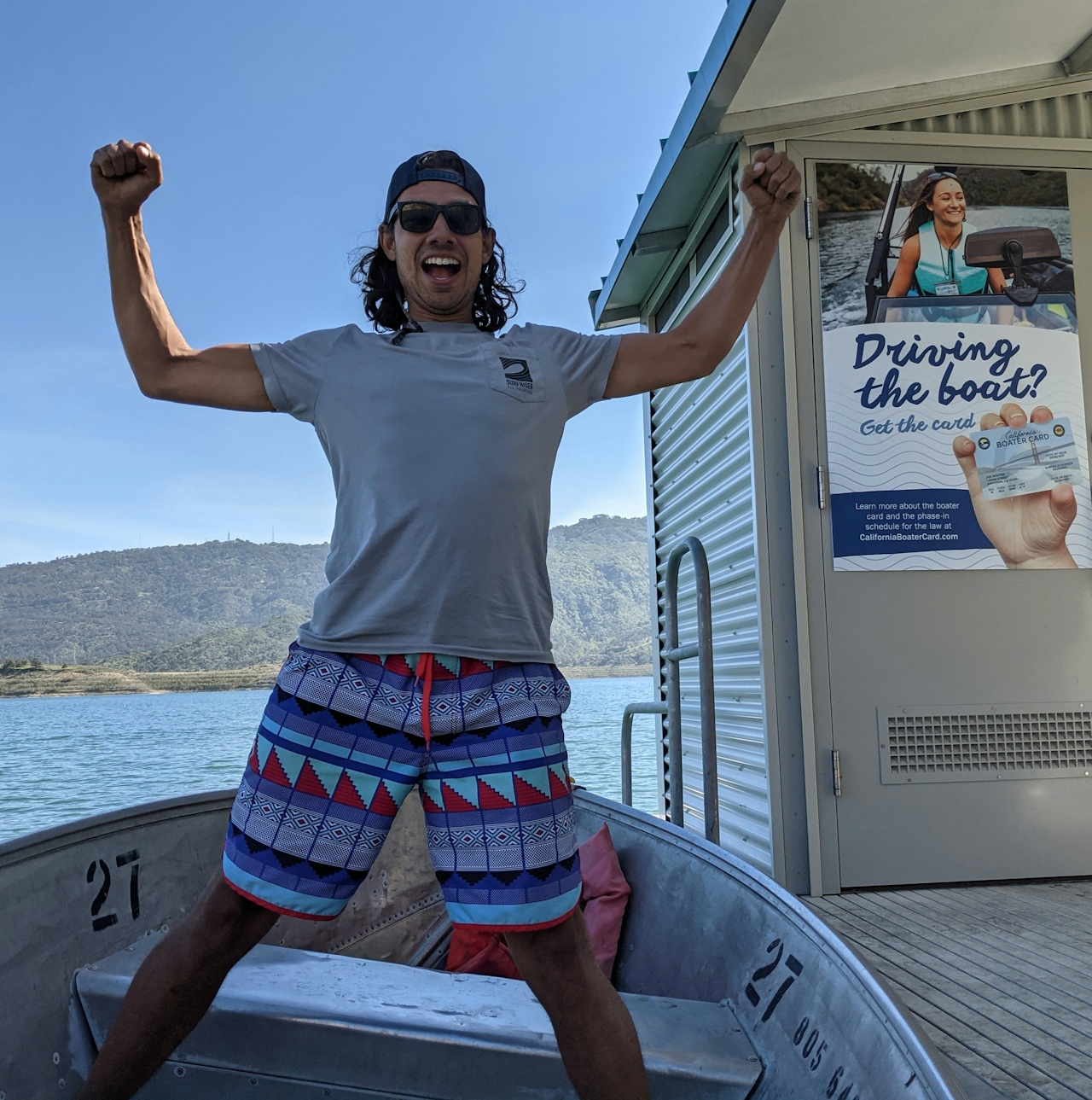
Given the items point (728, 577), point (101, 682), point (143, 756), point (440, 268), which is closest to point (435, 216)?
point (440, 268)

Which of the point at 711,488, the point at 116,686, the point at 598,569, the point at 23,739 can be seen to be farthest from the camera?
the point at 598,569

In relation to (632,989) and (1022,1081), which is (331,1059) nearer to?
(632,989)

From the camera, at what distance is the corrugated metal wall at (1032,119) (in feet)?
12.7

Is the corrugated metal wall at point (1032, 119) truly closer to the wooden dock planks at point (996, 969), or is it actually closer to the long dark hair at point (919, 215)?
the long dark hair at point (919, 215)

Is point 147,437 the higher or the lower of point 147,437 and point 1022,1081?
the higher

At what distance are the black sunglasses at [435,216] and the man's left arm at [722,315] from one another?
1.01 feet

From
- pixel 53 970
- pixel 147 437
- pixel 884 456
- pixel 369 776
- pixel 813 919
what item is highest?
pixel 147 437

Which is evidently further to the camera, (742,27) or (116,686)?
(116,686)

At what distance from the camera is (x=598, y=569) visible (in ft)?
303

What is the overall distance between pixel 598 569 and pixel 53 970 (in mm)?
90712

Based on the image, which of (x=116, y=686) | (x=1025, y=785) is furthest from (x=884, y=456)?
(x=116, y=686)

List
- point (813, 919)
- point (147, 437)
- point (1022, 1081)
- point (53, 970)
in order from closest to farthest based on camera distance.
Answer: point (813, 919) < point (53, 970) < point (1022, 1081) < point (147, 437)

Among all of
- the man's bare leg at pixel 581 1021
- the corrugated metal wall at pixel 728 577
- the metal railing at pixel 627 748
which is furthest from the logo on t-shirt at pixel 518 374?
the metal railing at pixel 627 748

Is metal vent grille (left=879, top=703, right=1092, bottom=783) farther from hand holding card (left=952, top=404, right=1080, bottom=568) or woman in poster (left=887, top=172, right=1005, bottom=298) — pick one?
woman in poster (left=887, top=172, right=1005, bottom=298)
